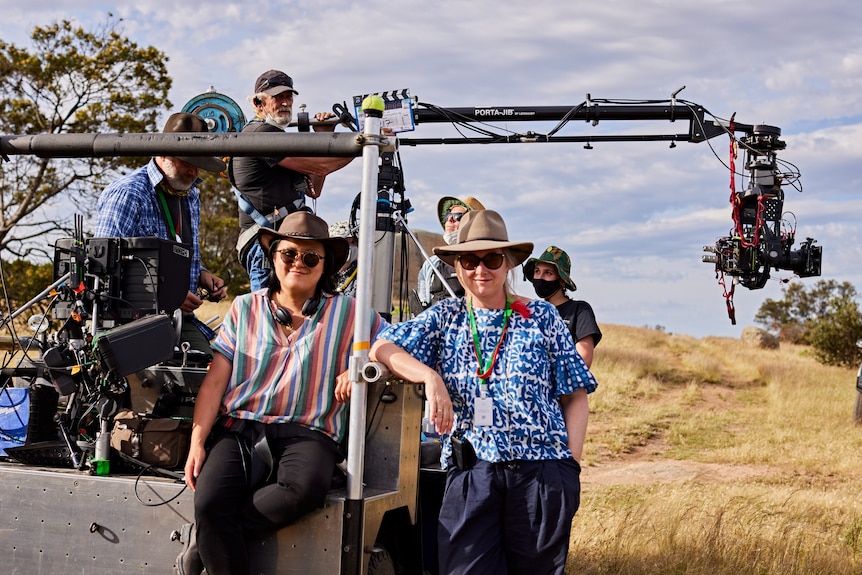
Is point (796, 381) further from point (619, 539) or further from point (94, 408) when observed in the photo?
point (94, 408)

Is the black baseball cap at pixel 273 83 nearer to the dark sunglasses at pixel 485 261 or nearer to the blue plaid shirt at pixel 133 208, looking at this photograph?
the blue plaid shirt at pixel 133 208

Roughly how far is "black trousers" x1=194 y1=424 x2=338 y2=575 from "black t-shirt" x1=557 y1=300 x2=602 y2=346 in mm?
2362

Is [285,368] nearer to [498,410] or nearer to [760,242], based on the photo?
[498,410]

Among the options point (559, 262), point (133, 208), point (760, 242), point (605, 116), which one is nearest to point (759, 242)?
point (760, 242)

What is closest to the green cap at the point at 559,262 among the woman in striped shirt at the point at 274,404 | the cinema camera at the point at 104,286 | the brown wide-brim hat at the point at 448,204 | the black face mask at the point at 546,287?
the black face mask at the point at 546,287

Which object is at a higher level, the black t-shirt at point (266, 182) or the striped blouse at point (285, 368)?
the black t-shirt at point (266, 182)

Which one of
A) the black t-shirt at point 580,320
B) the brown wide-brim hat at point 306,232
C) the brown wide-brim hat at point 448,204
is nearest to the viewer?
the brown wide-brim hat at point 306,232

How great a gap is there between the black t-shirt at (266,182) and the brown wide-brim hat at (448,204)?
2.23m

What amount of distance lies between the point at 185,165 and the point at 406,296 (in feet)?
6.96

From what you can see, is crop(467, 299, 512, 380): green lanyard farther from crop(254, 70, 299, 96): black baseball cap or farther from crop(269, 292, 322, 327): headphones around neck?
crop(254, 70, 299, 96): black baseball cap

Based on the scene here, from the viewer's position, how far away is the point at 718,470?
1116cm

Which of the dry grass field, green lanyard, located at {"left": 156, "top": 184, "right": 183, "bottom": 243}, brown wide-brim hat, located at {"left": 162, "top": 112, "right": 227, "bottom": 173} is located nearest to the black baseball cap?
brown wide-brim hat, located at {"left": 162, "top": 112, "right": 227, "bottom": 173}

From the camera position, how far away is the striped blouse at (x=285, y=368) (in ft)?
12.4

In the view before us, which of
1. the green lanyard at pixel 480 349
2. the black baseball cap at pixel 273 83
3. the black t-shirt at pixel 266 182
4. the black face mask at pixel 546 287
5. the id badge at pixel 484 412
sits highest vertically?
the black baseball cap at pixel 273 83
